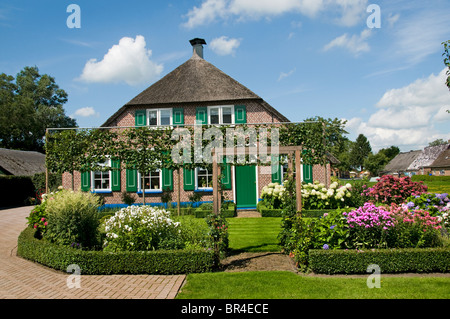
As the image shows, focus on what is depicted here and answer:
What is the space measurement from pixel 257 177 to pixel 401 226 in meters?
9.84

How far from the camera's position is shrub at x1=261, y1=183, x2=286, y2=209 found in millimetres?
12781

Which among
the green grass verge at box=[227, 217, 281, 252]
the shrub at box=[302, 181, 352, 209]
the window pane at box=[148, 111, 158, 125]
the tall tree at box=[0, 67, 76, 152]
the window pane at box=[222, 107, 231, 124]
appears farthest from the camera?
the tall tree at box=[0, 67, 76, 152]

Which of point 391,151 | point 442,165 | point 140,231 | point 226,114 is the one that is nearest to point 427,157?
point 442,165

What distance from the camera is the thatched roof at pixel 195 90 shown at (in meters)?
17.1

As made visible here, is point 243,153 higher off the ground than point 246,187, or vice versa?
point 243,153

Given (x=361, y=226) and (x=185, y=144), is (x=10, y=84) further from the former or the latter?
(x=361, y=226)

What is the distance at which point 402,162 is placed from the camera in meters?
67.7

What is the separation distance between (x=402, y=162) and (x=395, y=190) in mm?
63772

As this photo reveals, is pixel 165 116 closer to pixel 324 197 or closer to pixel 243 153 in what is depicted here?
pixel 324 197

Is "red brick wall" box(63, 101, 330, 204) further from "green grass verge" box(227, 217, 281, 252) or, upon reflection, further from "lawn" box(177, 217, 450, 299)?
"lawn" box(177, 217, 450, 299)

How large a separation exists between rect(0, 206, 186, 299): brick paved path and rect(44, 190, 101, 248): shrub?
703 mm

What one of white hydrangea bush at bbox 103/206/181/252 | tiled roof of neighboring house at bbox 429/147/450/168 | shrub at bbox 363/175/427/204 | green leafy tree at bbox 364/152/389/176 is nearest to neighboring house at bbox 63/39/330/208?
shrub at bbox 363/175/427/204

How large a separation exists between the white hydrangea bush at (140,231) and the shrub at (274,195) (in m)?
6.51
